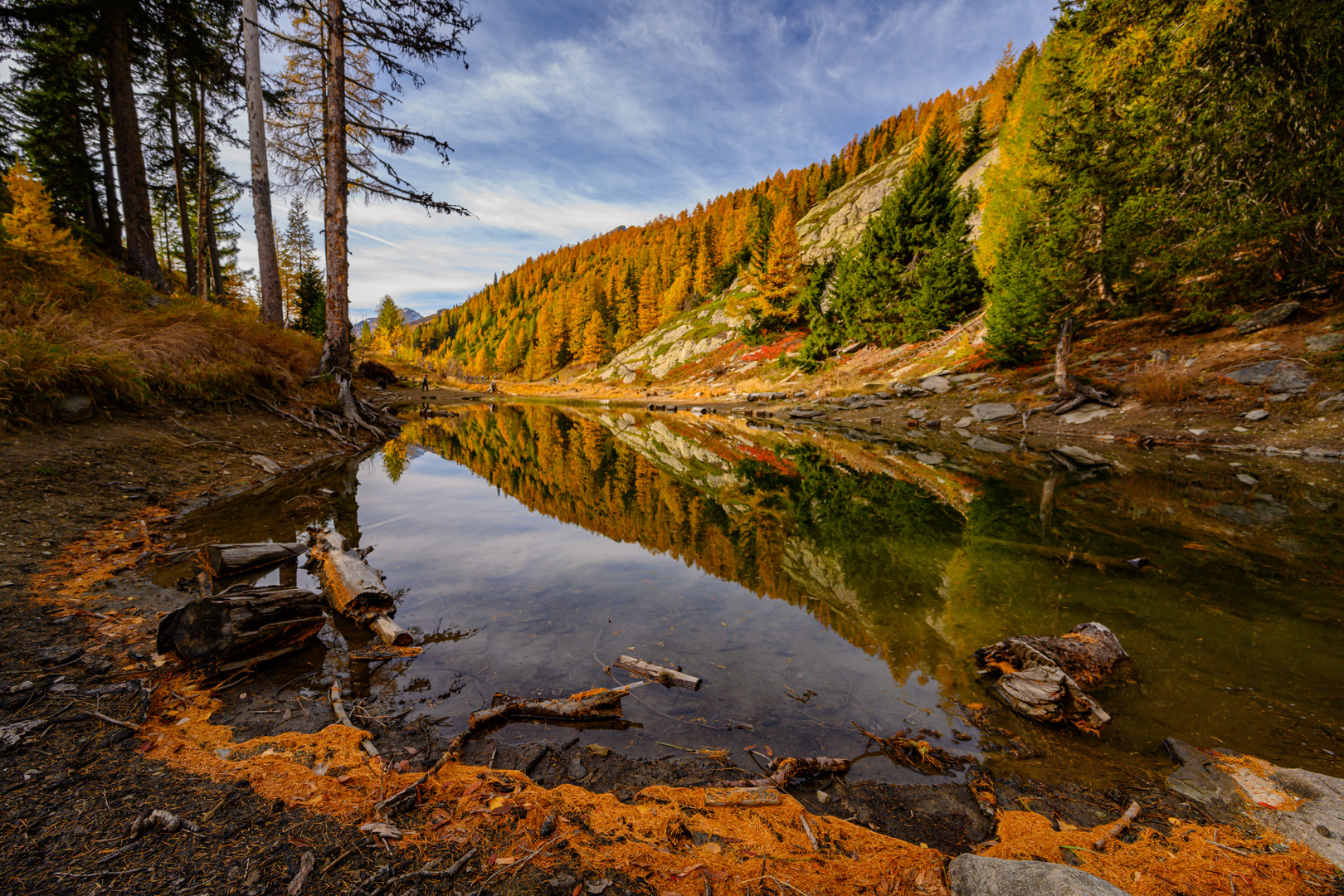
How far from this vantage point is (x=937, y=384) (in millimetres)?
24125

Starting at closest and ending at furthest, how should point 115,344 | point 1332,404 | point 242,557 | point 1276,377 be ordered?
point 242,557 → point 115,344 → point 1332,404 → point 1276,377

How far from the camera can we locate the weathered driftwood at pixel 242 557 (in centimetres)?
490

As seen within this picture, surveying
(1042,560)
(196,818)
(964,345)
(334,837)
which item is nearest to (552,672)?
(334,837)

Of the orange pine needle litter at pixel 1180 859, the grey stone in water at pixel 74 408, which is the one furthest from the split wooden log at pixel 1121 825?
the grey stone in water at pixel 74 408

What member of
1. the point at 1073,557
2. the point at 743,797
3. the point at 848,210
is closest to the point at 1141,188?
the point at 1073,557

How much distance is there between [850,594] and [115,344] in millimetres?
12842

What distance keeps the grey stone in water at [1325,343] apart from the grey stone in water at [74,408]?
2859cm

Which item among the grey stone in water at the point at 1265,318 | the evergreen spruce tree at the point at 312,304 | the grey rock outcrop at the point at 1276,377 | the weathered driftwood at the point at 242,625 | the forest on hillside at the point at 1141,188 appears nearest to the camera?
the weathered driftwood at the point at 242,625

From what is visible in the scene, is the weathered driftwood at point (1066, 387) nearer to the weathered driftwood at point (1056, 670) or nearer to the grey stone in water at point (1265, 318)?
the grey stone in water at point (1265, 318)

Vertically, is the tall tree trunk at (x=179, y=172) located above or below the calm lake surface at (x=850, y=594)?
above

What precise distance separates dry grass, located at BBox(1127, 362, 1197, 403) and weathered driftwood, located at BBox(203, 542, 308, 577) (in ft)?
77.6

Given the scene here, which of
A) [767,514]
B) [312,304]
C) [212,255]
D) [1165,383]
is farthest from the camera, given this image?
[312,304]

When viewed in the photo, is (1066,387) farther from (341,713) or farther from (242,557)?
(242,557)

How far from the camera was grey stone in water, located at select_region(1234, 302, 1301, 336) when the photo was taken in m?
15.3
